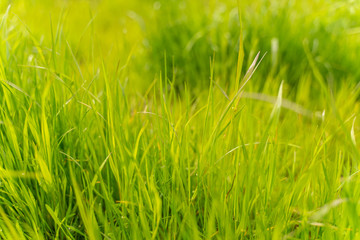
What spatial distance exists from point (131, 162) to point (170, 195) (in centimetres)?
13

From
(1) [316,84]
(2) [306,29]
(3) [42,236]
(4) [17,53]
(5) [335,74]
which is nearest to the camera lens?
(3) [42,236]

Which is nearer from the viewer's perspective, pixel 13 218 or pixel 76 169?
pixel 13 218

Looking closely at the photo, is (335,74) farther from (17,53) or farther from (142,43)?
(17,53)

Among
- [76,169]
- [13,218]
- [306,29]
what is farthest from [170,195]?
[306,29]

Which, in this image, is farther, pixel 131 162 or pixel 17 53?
pixel 17 53

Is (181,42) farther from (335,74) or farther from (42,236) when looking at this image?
(42,236)

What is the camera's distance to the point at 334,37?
2285 mm

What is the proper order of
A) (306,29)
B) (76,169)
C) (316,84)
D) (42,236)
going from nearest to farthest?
(42,236), (76,169), (316,84), (306,29)

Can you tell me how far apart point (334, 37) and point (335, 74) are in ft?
0.92

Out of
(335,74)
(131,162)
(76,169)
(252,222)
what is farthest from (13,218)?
(335,74)

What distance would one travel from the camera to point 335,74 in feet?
7.01

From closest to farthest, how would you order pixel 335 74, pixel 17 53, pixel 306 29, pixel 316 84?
pixel 17 53 → pixel 316 84 → pixel 335 74 → pixel 306 29

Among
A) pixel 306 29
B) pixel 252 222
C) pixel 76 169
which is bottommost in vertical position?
pixel 252 222

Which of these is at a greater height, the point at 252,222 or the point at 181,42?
the point at 181,42
